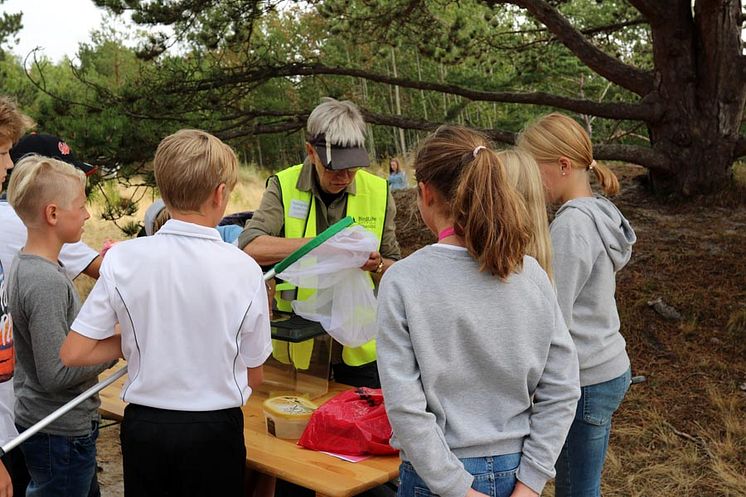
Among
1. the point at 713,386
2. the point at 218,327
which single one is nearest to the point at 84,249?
the point at 218,327

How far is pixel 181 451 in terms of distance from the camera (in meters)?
1.89

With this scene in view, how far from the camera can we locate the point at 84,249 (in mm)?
2689

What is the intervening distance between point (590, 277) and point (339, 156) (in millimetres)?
970

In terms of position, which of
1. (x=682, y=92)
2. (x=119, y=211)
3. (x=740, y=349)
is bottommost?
(x=740, y=349)

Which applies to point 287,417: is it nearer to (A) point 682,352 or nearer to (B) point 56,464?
(B) point 56,464

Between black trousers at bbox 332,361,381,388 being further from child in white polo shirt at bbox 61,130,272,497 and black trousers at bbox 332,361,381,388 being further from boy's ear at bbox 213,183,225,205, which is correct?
boy's ear at bbox 213,183,225,205

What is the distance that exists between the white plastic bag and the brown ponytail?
90 cm

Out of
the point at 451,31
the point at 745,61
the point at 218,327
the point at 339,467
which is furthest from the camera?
the point at 451,31

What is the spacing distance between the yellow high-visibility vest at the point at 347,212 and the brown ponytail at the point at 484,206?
1.15 m

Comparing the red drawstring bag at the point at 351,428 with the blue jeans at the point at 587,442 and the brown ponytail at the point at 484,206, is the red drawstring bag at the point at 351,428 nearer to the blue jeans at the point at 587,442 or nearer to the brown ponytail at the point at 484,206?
the blue jeans at the point at 587,442

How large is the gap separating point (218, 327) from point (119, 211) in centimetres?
421

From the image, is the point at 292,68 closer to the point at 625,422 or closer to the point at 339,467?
the point at 625,422

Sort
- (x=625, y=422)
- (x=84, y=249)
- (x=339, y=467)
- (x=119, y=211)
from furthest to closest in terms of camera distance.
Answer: (x=119, y=211) < (x=625, y=422) < (x=84, y=249) < (x=339, y=467)

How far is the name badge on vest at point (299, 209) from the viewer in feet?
9.40
